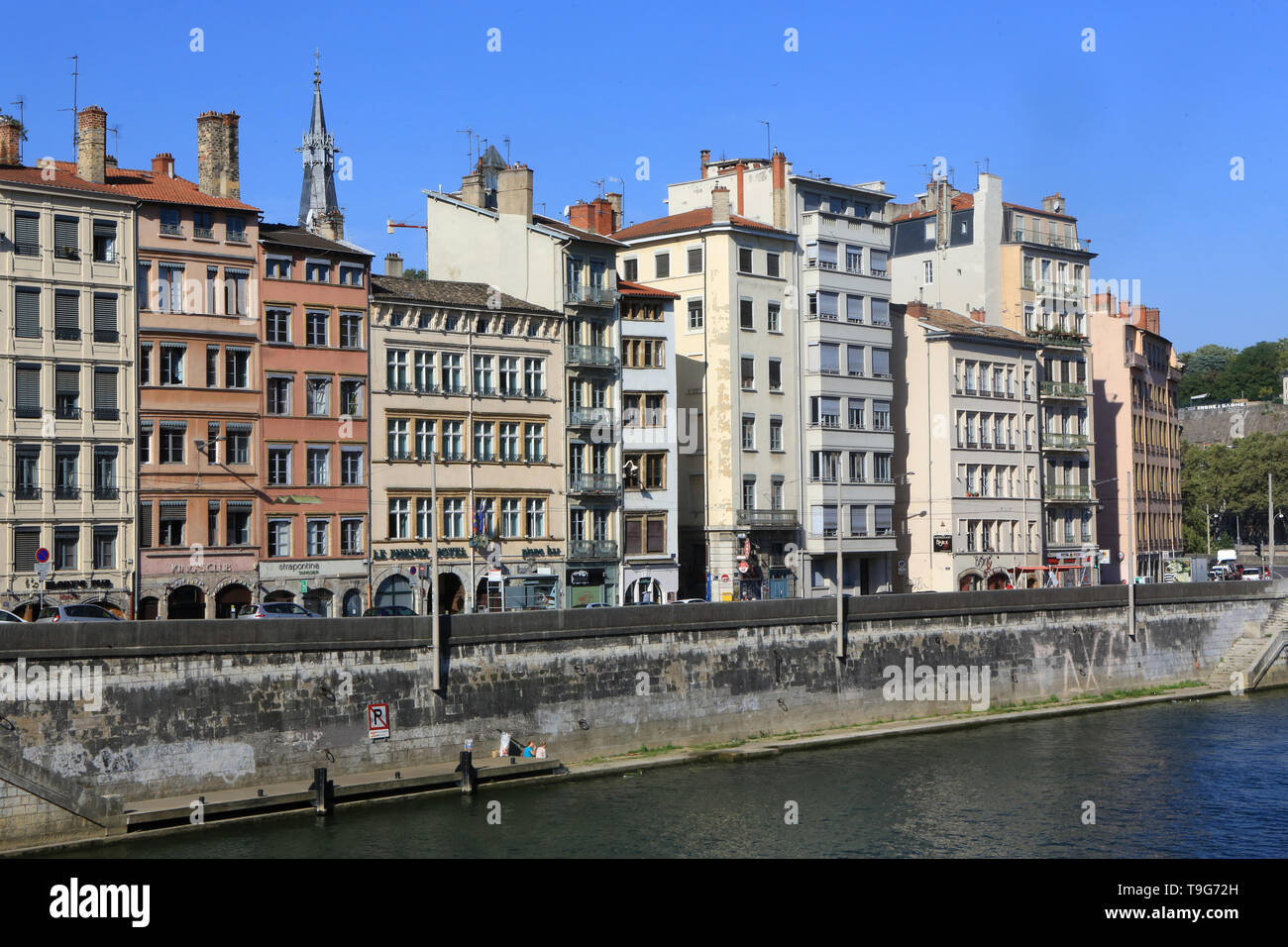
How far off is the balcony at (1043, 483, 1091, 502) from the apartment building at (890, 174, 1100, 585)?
88 millimetres

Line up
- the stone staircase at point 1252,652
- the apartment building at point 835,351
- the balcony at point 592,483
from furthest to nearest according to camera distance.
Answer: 1. the apartment building at point 835,351
2. the stone staircase at point 1252,652
3. the balcony at point 592,483

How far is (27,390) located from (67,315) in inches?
132

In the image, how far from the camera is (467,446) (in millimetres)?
78375

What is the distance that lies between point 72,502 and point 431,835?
26415mm

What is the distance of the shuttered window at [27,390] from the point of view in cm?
6612

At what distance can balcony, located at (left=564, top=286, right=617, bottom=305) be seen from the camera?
8238 cm

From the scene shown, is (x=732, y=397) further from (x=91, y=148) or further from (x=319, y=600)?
(x=91, y=148)

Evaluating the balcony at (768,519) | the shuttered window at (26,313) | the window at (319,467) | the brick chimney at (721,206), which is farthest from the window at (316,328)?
the balcony at (768,519)

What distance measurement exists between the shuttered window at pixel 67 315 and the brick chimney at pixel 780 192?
40.0 m

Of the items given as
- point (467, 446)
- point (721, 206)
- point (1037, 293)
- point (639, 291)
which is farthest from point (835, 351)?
point (467, 446)

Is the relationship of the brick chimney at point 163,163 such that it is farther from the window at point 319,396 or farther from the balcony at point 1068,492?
the balcony at point 1068,492

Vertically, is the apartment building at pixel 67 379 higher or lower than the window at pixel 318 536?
higher

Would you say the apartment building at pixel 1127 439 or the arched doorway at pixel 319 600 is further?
the apartment building at pixel 1127 439
